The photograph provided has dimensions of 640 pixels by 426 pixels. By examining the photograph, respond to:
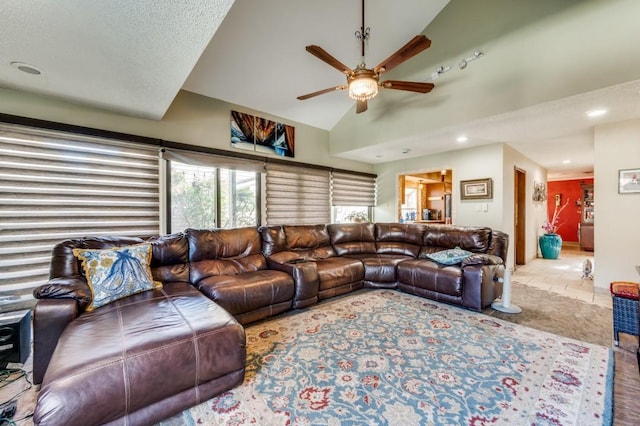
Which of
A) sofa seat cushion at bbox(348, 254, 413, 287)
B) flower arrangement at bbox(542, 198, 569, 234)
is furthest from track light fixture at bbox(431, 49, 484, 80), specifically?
flower arrangement at bbox(542, 198, 569, 234)

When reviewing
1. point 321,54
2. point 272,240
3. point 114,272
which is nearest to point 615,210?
point 321,54

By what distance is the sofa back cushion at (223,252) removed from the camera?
3.07 metres

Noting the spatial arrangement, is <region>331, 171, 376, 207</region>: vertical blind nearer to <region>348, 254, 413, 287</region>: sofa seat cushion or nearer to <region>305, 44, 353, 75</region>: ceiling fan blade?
<region>348, 254, 413, 287</region>: sofa seat cushion

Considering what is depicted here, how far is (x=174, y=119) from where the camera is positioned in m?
3.68

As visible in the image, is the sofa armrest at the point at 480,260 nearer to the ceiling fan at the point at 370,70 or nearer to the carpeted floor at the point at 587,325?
the carpeted floor at the point at 587,325

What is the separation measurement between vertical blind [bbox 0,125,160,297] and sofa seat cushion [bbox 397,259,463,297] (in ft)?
11.5

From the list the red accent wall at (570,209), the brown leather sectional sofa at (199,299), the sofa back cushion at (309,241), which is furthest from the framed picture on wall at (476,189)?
the red accent wall at (570,209)

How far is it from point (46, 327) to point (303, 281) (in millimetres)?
2124

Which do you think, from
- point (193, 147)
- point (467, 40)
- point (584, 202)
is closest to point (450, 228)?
point (467, 40)

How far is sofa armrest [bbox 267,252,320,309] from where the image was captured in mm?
3098

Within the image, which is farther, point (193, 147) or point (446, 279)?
point (193, 147)

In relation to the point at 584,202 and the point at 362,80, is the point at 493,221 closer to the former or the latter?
the point at 362,80

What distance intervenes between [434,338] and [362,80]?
104 inches

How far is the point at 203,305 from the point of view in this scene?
2.03m
